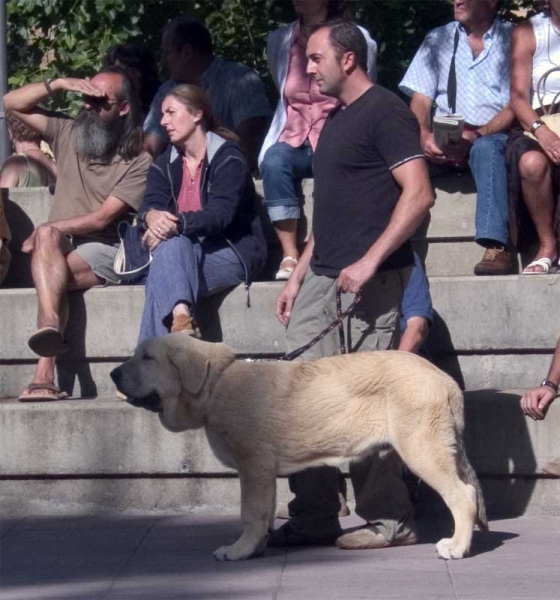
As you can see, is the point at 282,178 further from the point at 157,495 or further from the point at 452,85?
the point at 157,495

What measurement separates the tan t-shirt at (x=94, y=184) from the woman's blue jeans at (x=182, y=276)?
755 mm

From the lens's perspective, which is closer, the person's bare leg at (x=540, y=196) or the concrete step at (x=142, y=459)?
the concrete step at (x=142, y=459)

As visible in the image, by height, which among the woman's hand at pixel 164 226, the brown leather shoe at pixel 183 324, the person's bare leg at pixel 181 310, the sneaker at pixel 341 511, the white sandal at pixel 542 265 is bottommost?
the sneaker at pixel 341 511

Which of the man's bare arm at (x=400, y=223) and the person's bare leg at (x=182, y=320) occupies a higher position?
the man's bare arm at (x=400, y=223)

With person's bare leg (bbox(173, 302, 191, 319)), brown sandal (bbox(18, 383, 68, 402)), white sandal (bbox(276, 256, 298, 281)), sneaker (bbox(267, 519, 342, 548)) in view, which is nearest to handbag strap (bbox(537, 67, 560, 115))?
white sandal (bbox(276, 256, 298, 281))

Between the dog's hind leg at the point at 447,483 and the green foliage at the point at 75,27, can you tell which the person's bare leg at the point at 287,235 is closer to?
the dog's hind leg at the point at 447,483

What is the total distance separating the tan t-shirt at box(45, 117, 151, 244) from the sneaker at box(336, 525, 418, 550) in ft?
8.95

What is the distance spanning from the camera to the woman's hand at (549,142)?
22.5ft

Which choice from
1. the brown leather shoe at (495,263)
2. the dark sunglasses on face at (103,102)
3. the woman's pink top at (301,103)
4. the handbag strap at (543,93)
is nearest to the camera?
the brown leather shoe at (495,263)

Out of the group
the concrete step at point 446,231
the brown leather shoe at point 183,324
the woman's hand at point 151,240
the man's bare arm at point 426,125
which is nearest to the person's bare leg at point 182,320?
the brown leather shoe at point 183,324

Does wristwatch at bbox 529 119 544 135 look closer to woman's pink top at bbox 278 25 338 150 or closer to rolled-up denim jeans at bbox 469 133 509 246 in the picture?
rolled-up denim jeans at bbox 469 133 509 246

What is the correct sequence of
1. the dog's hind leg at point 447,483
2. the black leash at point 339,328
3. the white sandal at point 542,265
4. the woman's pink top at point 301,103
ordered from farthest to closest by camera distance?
the woman's pink top at point 301,103
the white sandal at point 542,265
the black leash at point 339,328
the dog's hind leg at point 447,483

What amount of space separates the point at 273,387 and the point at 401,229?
34.0 inches

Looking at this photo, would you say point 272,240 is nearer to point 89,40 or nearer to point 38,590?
point 38,590
